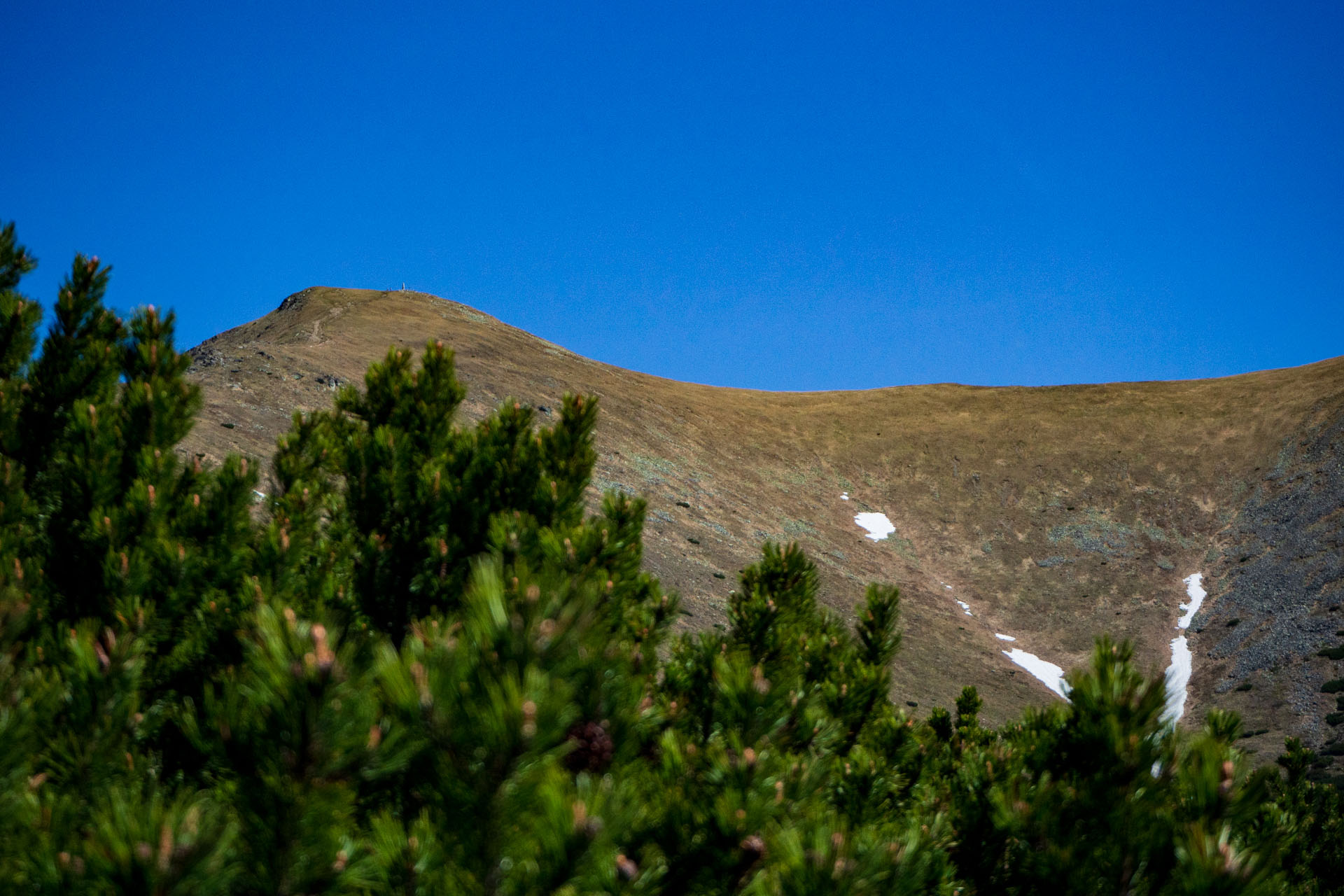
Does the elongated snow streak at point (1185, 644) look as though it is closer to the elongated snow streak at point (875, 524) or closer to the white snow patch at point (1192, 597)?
the white snow patch at point (1192, 597)

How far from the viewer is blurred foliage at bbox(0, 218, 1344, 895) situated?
2492 millimetres

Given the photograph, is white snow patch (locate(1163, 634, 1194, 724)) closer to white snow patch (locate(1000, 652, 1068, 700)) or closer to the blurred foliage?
white snow patch (locate(1000, 652, 1068, 700))

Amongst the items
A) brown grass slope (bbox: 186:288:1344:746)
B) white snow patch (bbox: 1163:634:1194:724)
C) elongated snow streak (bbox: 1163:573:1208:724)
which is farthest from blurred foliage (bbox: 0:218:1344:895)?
white snow patch (bbox: 1163:634:1194:724)

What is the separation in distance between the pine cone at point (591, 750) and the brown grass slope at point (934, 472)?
82.6 feet

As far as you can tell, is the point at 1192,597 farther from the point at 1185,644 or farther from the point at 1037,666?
the point at 1037,666

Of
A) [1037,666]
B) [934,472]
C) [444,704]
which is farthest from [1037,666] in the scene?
[444,704]

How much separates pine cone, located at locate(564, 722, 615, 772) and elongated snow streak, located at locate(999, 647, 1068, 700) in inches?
1595

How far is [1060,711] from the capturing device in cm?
443

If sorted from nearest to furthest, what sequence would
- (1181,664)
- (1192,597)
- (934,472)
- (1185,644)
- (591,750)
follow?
1. (591,750)
2. (1181,664)
3. (1185,644)
4. (1192,597)
5. (934,472)

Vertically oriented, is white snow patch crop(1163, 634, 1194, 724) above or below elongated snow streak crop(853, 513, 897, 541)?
below

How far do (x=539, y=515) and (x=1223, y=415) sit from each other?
80.8 meters

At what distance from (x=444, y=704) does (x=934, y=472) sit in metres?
68.1

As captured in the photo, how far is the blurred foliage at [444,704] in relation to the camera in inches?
98.1

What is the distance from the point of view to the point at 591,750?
137 inches
